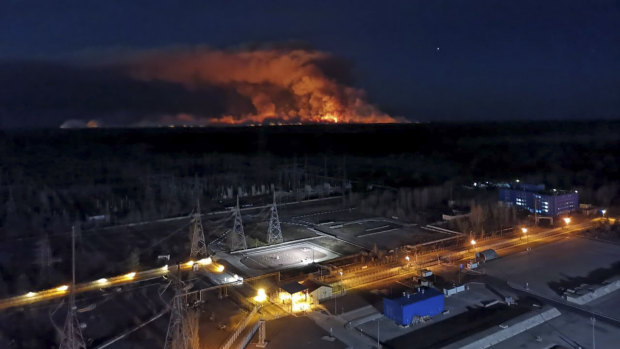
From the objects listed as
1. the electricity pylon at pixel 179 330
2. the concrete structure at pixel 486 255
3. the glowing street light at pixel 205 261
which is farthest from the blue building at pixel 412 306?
the glowing street light at pixel 205 261

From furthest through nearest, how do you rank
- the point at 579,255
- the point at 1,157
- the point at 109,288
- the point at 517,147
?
the point at 517,147 → the point at 1,157 → the point at 579,255 → the point at 109,288

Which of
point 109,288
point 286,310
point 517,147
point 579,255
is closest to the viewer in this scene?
point 286,310

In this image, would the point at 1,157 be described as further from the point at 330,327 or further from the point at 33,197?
the point at 330,327

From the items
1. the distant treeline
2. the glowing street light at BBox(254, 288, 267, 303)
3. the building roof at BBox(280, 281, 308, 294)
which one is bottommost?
the glowing street light at BBox(254, 288, 267, 303)

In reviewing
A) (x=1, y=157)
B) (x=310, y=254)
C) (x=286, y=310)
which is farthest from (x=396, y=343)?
(x=1, y=157)

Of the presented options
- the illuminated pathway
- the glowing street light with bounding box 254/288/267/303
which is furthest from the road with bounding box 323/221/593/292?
the illuminated pathway

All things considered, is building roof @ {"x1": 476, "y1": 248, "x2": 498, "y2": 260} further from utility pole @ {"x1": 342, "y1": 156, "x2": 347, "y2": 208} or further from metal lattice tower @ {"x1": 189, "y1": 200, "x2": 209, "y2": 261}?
utility pole @ {"x1": 342, "y1": 156, "x2": 347, "y2": 208}

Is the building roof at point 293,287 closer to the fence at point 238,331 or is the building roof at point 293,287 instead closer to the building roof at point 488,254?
the fence at point 238,331
